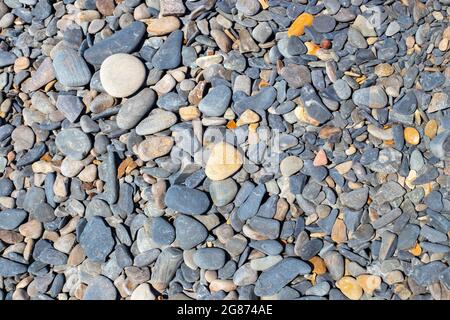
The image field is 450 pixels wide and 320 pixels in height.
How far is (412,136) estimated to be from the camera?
1.64 meters

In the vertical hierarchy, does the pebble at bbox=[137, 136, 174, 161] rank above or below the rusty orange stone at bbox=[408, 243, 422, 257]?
above

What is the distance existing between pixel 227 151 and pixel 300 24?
20.9 inches

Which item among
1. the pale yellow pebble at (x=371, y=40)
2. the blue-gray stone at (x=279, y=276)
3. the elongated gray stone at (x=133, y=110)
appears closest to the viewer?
the blue-gray stone at (x=279, y=276)

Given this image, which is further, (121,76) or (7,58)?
(7,58)

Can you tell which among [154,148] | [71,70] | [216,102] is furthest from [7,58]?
[216,102]

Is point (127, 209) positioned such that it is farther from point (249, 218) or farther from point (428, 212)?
point (428, 212)

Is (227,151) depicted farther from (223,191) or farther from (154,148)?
(154,148)

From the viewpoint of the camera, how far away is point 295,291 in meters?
1.52

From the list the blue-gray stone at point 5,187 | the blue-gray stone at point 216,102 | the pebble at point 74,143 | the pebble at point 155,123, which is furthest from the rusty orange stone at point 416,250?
the blue-gray stone at point 5,187

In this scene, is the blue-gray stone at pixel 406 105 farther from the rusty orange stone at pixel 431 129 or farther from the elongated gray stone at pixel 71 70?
the elongated gray stone at pixel 71 70

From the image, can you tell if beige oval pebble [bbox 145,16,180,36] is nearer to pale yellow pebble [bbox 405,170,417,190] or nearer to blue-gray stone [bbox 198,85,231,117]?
blue-gray stone [bbox 198,85,231,117]

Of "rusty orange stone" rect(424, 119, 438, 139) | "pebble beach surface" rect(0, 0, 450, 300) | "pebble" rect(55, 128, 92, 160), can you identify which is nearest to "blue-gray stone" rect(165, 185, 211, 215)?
"pebble beach surface" rect(0, 0, 450, 300)

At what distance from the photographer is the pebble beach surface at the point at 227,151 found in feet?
5.08

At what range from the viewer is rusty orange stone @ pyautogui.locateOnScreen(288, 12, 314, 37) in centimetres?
171
